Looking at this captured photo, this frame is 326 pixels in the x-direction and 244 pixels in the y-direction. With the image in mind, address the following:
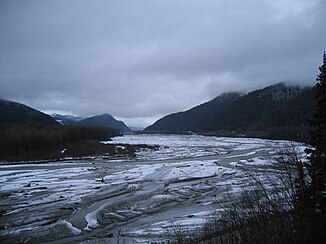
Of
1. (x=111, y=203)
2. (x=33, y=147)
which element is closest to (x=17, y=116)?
(x=33, y=147)

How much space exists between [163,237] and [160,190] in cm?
1059

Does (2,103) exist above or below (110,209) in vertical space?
above

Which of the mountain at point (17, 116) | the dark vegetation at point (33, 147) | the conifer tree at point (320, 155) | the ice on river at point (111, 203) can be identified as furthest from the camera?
the mountain at point (17, 116)

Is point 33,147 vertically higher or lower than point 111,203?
higher

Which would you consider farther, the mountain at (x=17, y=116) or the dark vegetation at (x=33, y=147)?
the mountain at (x=17, y=116)

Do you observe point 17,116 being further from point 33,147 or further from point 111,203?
point 111,203

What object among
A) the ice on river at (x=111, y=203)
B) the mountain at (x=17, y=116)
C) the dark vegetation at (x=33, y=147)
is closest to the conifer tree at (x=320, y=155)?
the ice on river at (x=111, y=203)

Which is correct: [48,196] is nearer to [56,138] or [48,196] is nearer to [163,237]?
[163,237]

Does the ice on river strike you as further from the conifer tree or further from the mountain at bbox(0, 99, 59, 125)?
the mountain at bbox(0, 99, 59, 125)

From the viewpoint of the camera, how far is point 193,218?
14211 mm

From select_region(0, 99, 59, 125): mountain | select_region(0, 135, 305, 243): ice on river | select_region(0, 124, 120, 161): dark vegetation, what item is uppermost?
select_region(0, 99, 59, 125): mountain

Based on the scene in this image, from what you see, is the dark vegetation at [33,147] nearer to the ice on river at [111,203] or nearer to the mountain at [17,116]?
the ice on river at [111,203]

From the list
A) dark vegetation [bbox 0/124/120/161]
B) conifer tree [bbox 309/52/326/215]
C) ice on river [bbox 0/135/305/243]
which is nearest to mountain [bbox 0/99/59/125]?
dark vegetation [bbox 0/124/120/161]

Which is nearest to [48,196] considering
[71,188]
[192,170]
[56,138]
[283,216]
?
[71,188]
